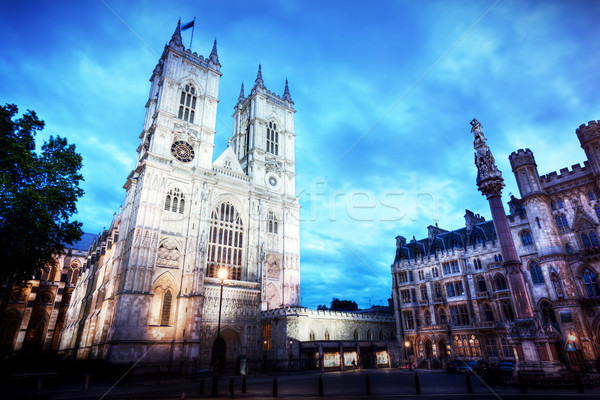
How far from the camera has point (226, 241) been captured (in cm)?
3891

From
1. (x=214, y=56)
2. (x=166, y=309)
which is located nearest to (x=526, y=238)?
(x=166, y=309)

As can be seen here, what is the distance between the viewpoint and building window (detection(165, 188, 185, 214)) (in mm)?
35750

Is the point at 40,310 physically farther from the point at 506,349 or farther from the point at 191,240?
the point at 506,349

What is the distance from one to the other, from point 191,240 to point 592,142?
3764 centimetres

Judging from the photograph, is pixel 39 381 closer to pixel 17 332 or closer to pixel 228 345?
pixel 228 345

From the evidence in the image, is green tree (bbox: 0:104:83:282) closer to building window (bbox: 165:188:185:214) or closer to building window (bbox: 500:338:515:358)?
building window (bbox: 165:188:185:214)

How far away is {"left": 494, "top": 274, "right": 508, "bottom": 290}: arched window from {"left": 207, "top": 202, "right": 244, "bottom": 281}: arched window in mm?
28058

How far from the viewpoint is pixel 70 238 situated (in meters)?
20.2

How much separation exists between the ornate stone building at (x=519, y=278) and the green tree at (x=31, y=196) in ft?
85.6

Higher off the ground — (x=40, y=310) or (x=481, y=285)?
(x=481, y=285)

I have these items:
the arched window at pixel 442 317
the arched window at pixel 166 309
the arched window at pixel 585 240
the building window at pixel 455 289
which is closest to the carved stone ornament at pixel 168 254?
the arched window at pixel 166 309

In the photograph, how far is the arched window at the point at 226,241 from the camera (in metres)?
37.2

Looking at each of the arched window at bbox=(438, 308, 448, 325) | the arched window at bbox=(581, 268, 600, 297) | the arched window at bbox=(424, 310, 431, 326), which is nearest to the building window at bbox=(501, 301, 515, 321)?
the arched window at bbox=(438, 308, 448, 325)

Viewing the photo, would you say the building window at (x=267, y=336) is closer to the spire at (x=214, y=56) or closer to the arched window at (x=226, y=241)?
the arched window at (x=226, y=241)
